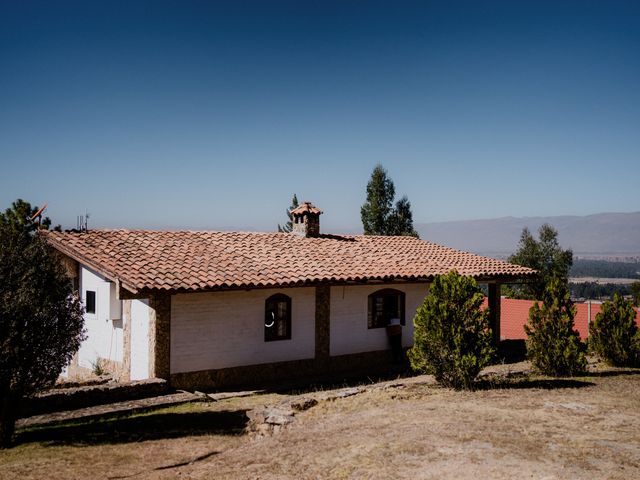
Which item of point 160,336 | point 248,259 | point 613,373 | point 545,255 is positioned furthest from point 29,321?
point 545,255

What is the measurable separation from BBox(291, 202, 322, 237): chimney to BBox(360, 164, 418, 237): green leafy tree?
58.2ft

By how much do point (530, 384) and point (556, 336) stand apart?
5.89ft

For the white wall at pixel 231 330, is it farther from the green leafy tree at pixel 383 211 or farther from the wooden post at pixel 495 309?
the green leafy tree at pixel 383 211

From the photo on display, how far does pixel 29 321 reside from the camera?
8812 millimetres

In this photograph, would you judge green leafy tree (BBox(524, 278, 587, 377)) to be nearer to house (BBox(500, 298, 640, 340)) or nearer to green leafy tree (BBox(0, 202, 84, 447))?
green leafy tree (BBox(0, 202, 84, 447))

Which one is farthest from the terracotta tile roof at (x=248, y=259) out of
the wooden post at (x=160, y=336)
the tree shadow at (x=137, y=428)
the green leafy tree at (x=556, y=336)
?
the green leafy tree at (x=556, y=336)

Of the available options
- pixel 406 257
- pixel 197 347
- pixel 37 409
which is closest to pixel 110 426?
pixel 37 409

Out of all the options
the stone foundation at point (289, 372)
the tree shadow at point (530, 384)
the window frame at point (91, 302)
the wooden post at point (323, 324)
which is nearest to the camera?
the tree shadow at point (530, 384)

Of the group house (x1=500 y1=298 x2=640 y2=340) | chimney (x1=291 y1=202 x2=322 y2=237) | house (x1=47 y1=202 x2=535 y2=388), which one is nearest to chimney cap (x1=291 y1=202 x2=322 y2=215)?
chimney (x1=291 y1=202 x2=322 y2=237)

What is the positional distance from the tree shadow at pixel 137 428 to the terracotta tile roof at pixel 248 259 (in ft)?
9.97

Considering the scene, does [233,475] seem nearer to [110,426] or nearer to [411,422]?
[411,422]

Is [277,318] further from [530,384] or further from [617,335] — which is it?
[617,335]

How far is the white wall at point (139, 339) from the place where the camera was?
1341 centimetres

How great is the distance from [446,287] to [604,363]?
7.36 meters
